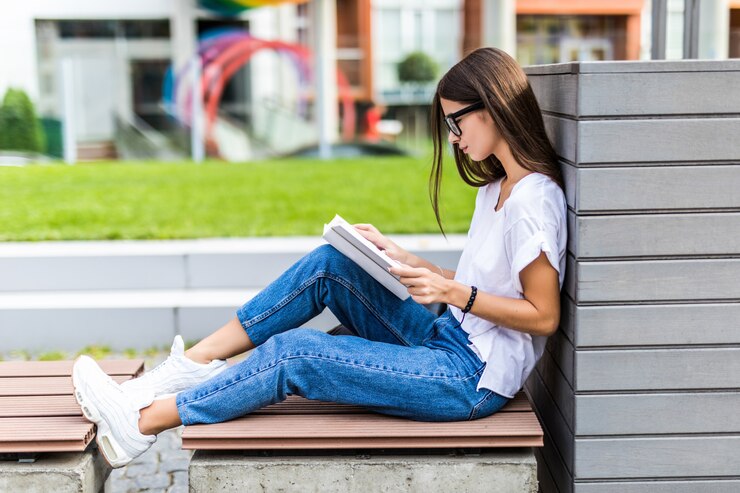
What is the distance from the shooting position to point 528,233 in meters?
2.61

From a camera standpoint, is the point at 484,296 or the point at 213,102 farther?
the point at 213,102

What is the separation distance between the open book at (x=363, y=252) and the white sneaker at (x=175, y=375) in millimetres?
552

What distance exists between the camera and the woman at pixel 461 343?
8.71 ft

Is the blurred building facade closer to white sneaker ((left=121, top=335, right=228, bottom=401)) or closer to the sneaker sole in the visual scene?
white sneaker ((left=121, top=335, right=228, bottom=401))

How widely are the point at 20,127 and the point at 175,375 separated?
1488 centimetres

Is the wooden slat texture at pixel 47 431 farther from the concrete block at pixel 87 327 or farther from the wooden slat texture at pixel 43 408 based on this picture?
the concrete block at pixel 87 327

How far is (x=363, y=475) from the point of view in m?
2.63

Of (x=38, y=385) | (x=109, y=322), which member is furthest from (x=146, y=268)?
(x=38, y=385)

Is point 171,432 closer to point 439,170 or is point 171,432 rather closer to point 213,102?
point 439,170

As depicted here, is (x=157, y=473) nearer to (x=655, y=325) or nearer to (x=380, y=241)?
(x=380, y=241)

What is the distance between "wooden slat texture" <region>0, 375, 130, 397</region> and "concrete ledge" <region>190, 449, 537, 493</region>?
1.86 feet

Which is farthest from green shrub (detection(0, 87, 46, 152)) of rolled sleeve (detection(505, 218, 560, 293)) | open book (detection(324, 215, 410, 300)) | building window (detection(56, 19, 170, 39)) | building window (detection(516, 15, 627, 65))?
rolled sleeve (detection(505, 218, 560, 293))

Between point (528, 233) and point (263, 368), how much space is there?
2.64 feet

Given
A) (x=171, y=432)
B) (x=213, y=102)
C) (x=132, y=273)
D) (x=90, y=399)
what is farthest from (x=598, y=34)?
(x=90, y=399)
